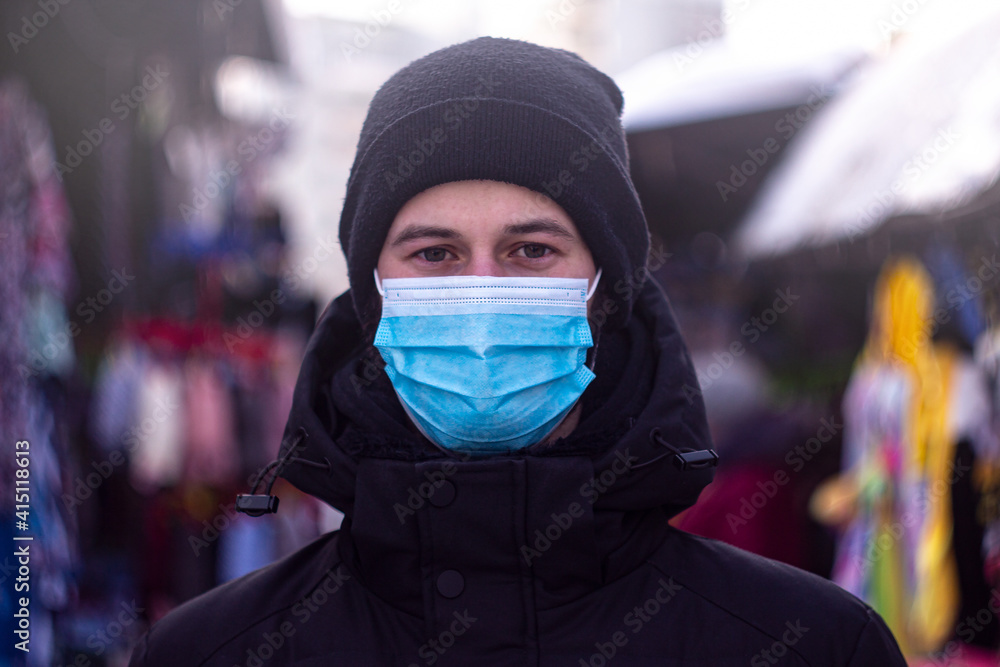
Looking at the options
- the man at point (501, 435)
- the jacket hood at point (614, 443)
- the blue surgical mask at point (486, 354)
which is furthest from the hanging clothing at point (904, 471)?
the blue surgical mask at point (486, 354)

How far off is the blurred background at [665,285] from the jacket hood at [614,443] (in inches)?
4.3

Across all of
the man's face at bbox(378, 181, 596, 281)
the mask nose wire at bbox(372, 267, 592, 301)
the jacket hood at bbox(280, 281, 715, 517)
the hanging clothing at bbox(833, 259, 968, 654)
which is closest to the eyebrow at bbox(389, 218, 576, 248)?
the man's face at bbox(378, 181, 596, 281)

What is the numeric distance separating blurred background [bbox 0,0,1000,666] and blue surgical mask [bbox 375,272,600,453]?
0.33m

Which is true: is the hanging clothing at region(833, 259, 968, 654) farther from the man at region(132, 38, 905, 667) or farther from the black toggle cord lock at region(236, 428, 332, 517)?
the black toggle cord lock at region(236, 428, 332, 517)

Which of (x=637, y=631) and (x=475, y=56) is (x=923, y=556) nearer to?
(x=637, y=631)

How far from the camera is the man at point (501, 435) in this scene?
1414 millimetres

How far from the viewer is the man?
1414 millimetres

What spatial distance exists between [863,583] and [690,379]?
2264 millimetres

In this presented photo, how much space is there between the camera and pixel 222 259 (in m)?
4.84

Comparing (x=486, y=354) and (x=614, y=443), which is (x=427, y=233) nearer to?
(x=486, y=354)

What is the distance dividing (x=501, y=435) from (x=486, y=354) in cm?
19

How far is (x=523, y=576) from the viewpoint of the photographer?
142cm

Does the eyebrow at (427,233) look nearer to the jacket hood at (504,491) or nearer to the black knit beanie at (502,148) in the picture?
the black knit beanie at (502,148)

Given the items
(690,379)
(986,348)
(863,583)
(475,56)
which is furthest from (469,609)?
(863,583)
